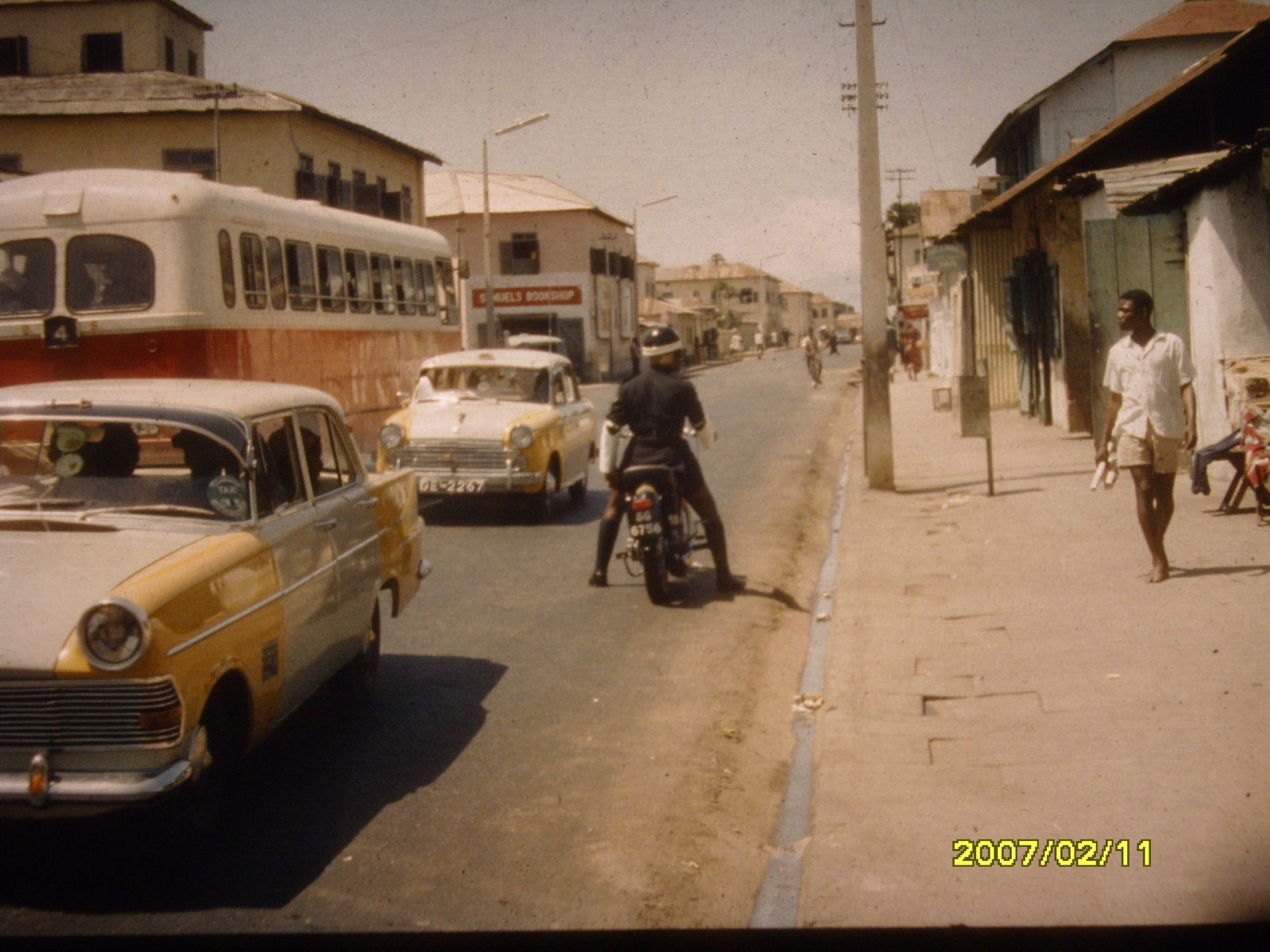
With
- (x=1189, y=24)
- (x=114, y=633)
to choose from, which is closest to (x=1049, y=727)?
(x=114, y=633)

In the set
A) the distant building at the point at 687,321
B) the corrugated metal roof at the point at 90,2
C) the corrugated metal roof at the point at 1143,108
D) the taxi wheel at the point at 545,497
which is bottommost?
the taxi wheel at the point at 545,497

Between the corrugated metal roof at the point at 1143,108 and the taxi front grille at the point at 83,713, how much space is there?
1125 cm

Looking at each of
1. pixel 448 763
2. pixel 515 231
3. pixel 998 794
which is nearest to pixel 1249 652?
pixel 998 794

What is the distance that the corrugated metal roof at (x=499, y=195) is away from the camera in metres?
54.2

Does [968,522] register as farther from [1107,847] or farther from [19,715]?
[19,715]

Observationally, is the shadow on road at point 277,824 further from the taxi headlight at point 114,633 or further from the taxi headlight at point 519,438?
the taxi headlight at point 519,438

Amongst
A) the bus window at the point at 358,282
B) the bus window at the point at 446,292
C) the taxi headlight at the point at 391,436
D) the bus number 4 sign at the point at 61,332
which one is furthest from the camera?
the bus window at the point at 446,292

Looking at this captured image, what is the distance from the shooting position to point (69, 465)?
5152 millimetres

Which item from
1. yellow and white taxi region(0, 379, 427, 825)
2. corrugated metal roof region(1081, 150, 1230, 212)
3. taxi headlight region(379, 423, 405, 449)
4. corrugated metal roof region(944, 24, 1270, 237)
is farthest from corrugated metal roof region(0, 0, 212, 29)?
yellow and white taxi region(0, 379, 427, 825)

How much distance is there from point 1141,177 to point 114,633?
1239 cm

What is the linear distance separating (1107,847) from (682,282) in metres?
137

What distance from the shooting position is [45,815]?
160 inches

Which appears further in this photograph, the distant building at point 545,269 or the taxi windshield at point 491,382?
the distant building at point 545,269

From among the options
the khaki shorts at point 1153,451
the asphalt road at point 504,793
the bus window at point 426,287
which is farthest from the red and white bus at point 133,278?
the khaki shorts at point 1153,451
